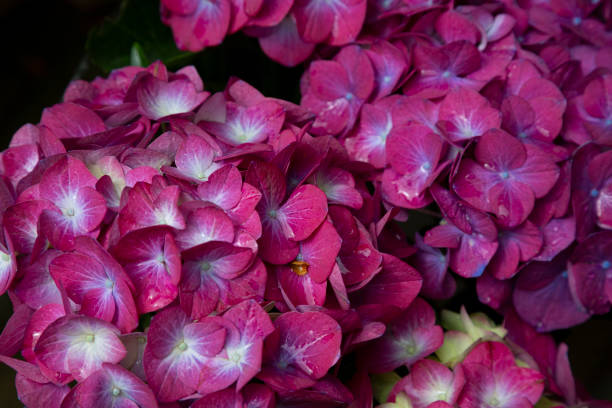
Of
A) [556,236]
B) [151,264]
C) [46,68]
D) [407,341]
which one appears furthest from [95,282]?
[46,68]

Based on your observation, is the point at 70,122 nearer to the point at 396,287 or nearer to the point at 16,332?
the point at 16,332

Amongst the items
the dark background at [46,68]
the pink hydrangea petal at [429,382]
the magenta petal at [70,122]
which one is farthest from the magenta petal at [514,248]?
the dark background at [46,68]

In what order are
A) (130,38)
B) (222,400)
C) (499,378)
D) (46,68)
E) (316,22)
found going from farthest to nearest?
1. (46,68)
2. (130,38)
3. (316,22)
4. (499,378)
5. (222,400)

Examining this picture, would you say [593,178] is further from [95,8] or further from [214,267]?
[95,8]

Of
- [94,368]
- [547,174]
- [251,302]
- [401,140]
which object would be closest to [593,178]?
[547,174]

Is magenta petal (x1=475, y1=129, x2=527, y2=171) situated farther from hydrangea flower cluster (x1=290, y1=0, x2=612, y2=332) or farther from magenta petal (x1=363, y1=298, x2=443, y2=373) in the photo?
magenta petal (x1=363, y1=298, x2=443, y2=373)

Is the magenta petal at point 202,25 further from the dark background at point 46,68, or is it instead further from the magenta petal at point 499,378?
the dark background at point 46,68

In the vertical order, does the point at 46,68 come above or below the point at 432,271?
below

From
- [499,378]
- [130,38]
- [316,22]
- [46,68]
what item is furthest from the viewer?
[46,68]

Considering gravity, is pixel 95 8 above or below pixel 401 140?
below
